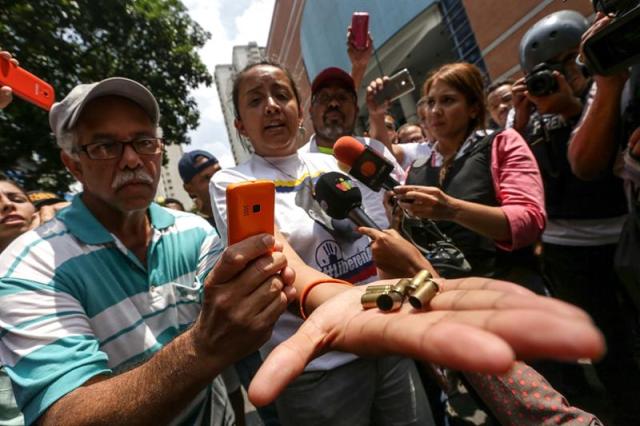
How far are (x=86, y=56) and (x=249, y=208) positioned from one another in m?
10.3

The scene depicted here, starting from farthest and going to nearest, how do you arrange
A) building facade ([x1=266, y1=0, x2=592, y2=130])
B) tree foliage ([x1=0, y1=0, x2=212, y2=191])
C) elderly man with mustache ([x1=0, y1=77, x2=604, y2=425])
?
building facade ([x1=266, y1=0, x2=592, y2=130]) → tree foliage ([x1=0, y1=0, x2=212, y2=191]) → elderly man with mustache ([x1=0, y1=77, x2=604, y2=425])

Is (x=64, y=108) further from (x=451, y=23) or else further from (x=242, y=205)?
(x=451, y=23)

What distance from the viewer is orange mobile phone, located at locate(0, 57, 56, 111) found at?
231 centimetres

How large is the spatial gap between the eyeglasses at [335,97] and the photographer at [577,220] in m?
1.36

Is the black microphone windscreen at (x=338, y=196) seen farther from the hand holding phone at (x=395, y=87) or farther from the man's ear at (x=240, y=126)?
the hand holding phone at (x=395, y=87)

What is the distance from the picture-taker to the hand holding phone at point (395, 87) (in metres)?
3.21

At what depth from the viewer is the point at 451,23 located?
60.6ft

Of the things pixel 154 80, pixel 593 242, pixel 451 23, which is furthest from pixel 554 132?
pixel 451 23

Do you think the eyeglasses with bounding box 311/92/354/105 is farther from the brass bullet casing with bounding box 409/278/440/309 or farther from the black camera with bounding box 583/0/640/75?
the brass bullet casing with bounding box 409/278/440/309

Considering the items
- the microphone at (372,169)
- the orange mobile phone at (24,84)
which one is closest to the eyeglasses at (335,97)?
the microphone at (372,169)

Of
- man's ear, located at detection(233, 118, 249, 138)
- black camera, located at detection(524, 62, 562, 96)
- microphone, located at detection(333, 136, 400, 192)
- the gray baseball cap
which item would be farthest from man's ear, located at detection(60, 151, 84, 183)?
black camera, located at detection(524, 62, 562, 96)

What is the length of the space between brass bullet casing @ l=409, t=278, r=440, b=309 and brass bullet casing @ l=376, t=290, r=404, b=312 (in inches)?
1.8

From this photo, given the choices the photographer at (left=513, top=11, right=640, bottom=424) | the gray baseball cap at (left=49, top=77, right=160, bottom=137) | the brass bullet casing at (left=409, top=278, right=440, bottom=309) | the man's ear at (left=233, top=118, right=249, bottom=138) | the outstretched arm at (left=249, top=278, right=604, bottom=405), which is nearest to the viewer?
the outstretched arm at (left=249, top=278, right=604, bottom=405)

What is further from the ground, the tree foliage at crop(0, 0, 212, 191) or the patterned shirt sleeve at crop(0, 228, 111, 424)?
the tree foliage at crop(0, 0, 212, 191)
